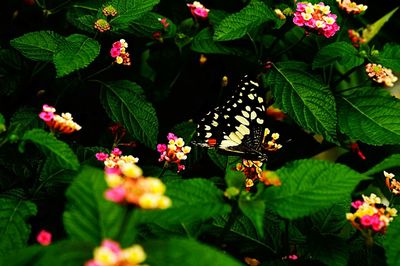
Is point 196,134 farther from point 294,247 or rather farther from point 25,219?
point 25,219

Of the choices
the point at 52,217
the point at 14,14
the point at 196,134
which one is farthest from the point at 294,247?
the point at 14,14

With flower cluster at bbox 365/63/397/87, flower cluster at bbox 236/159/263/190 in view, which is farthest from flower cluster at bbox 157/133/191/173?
flower cluster at bbox 365/63/397/87

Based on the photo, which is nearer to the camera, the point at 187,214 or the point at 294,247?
the point at 187,214

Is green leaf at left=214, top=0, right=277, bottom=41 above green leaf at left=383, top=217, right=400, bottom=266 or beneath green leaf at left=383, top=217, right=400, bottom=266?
above

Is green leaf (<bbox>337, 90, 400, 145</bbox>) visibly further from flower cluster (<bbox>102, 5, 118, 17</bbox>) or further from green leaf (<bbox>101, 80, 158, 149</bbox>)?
flower cluster (<bbox>102, 5, 118, 17</bbox>)

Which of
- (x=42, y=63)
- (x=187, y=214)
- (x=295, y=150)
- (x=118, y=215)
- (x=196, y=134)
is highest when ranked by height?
(x=118, y=215)

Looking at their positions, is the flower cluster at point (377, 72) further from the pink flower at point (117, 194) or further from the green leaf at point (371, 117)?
the pink flower at point (117, 194)

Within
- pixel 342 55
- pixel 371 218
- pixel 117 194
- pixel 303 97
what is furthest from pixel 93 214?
pixel 342 55
